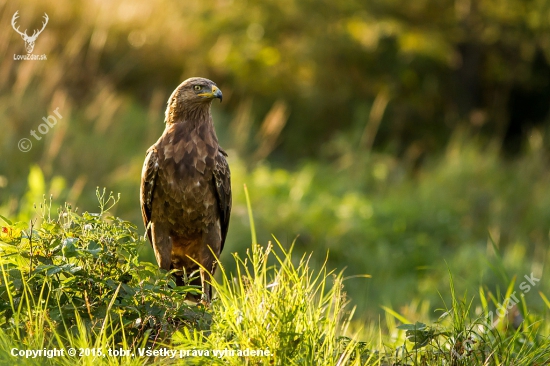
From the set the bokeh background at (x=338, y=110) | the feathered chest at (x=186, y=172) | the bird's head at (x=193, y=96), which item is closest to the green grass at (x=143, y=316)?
the feathered chest at (x=186, y=172)

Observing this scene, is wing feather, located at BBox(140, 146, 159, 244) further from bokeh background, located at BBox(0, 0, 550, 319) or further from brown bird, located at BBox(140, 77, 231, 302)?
bokeh background, located at BBox(0, 0, 550, 319)

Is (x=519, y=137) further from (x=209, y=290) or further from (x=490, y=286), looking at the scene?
(x=209, y=290)

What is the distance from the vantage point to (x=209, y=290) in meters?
4.52

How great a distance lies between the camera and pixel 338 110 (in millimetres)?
12453

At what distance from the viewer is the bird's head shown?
4.38 meters

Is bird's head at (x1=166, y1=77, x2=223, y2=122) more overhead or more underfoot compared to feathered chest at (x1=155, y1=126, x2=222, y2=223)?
more overhead

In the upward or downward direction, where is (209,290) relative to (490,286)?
upward

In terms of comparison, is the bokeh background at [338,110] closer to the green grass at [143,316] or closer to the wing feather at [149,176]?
the wing feather at [149,176]

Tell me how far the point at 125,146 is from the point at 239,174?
150 cm

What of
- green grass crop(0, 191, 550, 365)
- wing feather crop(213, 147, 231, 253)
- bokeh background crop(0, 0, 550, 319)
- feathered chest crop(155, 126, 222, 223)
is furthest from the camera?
bokeh background crop(0, 0, 550, 319)

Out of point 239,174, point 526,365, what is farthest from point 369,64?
point 526,365

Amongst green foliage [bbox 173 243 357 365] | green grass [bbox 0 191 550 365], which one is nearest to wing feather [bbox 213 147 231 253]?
green grass [bbox 0 191 550 365]

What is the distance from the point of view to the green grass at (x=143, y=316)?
2920 mm

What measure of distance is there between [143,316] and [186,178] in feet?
4.42
